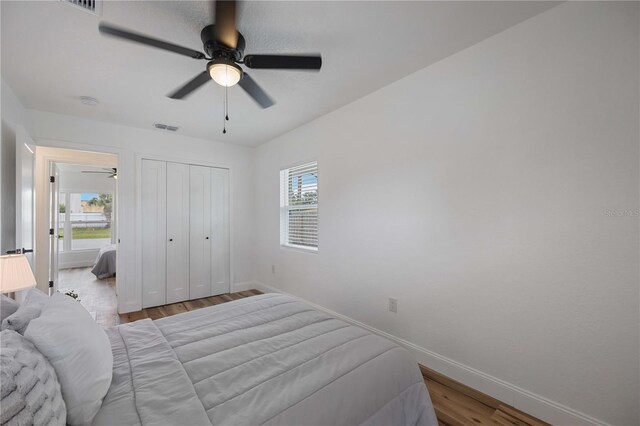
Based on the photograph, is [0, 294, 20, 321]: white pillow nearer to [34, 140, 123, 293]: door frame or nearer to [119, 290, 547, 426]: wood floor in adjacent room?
[119, 290, 547, 426]: wood floor in adjacent room

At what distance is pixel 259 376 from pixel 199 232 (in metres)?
3.47

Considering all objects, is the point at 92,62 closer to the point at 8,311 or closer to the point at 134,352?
the point at 8,311

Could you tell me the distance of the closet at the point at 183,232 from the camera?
12.4ft

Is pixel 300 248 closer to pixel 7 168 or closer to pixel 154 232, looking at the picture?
pixel 154 232

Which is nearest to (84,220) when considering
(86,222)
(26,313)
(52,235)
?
(86,222)

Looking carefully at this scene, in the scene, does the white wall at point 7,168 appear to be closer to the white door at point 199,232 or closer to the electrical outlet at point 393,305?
the white door at point 199,232

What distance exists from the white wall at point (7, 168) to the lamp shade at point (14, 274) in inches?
39.0

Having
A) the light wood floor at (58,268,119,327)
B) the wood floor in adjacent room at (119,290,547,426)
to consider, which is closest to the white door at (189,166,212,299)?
the light wood floor at (58,268,119,327)

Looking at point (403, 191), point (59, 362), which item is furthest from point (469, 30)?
point (59, 362)

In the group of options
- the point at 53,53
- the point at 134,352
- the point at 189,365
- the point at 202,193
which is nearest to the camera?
the point at 189,365

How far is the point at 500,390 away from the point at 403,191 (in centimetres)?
163

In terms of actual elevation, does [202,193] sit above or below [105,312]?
above

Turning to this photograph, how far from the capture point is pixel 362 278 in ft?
9.29

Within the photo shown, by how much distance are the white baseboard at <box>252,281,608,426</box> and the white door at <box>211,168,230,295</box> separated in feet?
9.94
